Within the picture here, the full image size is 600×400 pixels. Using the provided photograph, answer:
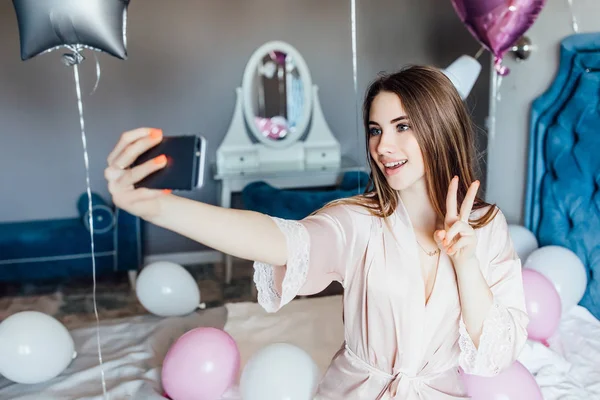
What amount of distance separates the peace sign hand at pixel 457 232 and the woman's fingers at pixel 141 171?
1.74ft

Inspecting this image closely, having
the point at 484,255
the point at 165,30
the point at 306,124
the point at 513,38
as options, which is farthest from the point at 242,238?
the point at 165,30

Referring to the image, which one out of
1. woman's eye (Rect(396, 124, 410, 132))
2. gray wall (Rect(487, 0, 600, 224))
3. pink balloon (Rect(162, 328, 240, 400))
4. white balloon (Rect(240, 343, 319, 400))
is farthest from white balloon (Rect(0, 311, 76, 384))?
gray wall (Rect(487, 0, 600, 224))

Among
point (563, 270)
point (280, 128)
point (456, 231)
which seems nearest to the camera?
point (456, 231)

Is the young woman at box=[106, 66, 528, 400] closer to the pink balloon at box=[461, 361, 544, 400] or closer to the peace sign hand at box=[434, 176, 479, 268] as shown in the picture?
the peace sign hand at box=[434, 176, 479, 268]

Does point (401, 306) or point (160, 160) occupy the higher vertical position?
point (160, 160)

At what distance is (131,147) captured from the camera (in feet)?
2.72

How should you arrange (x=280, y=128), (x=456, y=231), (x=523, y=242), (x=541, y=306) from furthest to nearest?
(x=280, y=128)
(x=523, y=242)
(x=541, y=306)
(x=456, y=231)

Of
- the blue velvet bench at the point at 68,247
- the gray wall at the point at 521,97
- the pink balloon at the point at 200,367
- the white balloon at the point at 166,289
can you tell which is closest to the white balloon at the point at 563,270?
the gray wall at the point at 521,97

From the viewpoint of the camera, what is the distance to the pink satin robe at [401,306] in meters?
1.18

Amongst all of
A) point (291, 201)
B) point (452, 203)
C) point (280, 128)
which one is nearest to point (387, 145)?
point (452, 203)

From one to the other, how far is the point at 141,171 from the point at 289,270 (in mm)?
388

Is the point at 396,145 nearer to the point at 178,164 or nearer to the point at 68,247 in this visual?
the point at 178,164

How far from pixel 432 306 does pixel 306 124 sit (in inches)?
100

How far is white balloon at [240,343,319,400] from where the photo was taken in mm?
1447
